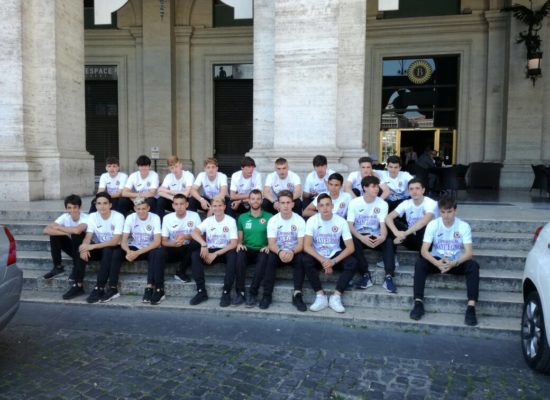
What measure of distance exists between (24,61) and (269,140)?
542cm

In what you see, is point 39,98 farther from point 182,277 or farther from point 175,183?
point 182,277

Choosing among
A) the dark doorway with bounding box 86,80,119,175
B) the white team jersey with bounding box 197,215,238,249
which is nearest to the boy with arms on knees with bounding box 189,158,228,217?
the white team jersey with bounding box 197,215,238,249

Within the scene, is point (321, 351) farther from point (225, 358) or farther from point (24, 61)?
point (24, 61)

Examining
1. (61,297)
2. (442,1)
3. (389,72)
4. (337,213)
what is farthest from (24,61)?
(442,1)

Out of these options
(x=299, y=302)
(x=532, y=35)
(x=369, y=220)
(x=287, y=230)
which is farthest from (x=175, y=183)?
(x=532, y=35)

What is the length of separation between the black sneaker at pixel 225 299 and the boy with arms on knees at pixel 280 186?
1.70 meters

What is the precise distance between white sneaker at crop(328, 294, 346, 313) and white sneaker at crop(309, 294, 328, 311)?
0.07 metres

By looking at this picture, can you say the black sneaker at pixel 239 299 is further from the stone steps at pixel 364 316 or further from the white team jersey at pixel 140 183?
the white team jersey at pixel 140 183

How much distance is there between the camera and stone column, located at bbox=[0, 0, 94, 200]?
9391mm

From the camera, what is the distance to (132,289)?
6164 mm

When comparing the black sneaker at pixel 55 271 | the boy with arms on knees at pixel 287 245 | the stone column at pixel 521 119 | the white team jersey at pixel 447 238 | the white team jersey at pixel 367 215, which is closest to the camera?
the white team jersey at pixel 447 238

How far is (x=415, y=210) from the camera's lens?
6180 mm

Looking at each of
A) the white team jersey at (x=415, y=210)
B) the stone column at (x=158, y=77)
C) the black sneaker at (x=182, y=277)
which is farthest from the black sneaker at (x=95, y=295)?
the stone column at (x=158, y=77)

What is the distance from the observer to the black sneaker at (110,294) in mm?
5895
